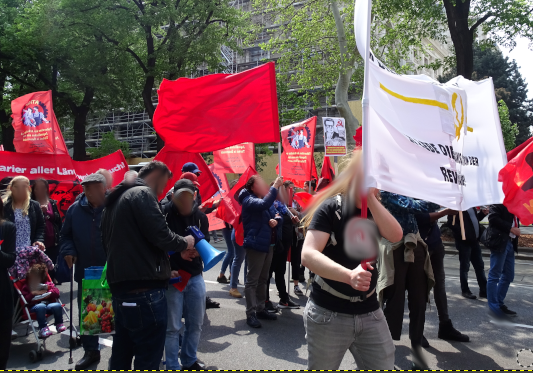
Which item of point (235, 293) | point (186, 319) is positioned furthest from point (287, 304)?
point (186, 319)

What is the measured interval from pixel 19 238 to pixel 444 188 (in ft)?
15.2

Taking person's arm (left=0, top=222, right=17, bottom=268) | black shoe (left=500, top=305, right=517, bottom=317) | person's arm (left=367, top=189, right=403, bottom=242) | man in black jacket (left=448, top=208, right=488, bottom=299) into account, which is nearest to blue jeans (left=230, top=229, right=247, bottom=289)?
man in black jacket (left=448, top=208, right=488, bottom=299)

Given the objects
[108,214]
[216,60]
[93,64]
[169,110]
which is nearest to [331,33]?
[216,60]

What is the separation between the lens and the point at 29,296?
4.86 metres

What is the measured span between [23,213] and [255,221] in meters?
2.69

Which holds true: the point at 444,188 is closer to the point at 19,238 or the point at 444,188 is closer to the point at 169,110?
the point at 169,110

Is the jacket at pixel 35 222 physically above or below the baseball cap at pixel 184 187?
below

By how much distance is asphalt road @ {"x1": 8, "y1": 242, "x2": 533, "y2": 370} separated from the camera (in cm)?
425

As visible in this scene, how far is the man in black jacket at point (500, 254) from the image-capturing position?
5.53 meters

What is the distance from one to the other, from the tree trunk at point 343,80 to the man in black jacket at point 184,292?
35.3ft

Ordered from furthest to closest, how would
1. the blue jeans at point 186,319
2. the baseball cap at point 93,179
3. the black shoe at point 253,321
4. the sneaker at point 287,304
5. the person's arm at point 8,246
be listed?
the sneaker at point 287,304, the black shoe at point 253,321, the baseball cap at point 93,179, the blue jeans at point 186,319, the person's arm at point 8,246

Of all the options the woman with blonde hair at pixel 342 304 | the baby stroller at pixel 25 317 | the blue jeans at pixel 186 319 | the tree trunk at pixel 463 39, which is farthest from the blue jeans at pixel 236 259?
the tree trunk at pixel 463 39

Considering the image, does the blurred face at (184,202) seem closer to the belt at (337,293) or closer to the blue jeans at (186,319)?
the blue jeans at (186,319)

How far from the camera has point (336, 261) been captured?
244 cm
